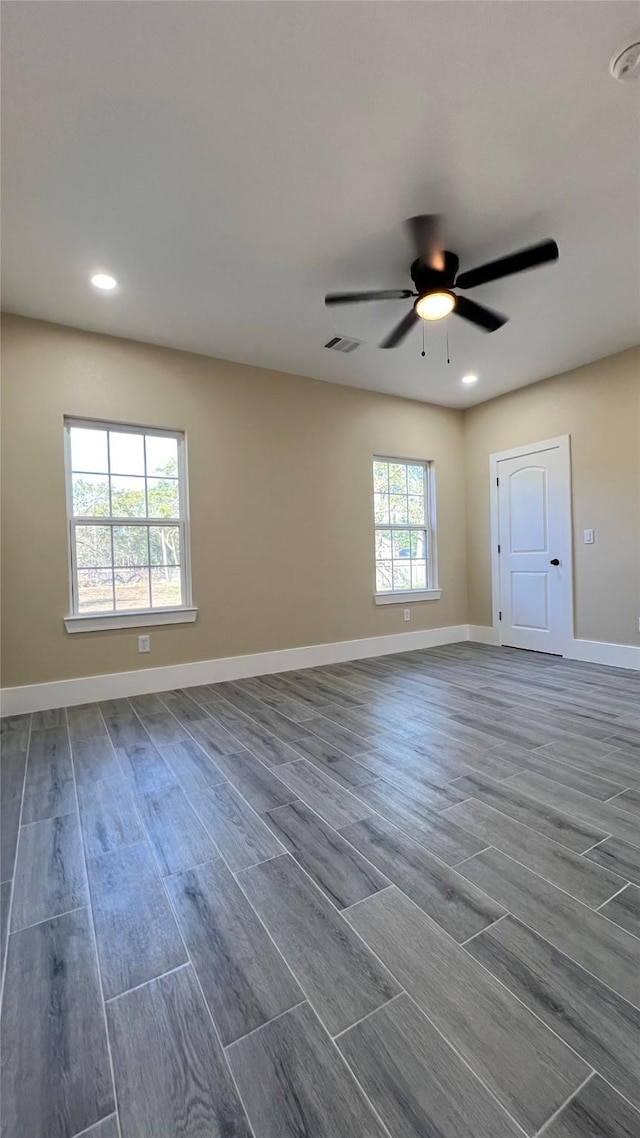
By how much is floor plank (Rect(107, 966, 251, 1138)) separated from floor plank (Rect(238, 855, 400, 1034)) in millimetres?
239

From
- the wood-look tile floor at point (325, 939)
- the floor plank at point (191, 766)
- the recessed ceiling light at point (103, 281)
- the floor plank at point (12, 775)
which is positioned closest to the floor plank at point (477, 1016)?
the wood-look tile floor at point (325, 939)

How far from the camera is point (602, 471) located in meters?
4.20

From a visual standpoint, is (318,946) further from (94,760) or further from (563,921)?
(94,760)

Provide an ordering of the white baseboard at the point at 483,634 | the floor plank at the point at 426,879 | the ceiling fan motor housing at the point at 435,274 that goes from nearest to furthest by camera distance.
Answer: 1. the floor plank at the point at 426,879
2. the ceiling fan motor housing at the point at 435,274
3. the white baseboard at the point at 483,634

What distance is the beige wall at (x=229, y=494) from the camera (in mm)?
3244

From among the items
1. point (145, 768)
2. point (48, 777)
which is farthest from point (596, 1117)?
point (48, 777)

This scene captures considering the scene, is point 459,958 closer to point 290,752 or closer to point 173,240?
point 290,752

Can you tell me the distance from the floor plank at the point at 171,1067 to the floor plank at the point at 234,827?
0.47 metres

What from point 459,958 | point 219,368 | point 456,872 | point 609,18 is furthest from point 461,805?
point 219,368

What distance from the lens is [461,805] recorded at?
6.12 feet

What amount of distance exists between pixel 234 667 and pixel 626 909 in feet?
10.4

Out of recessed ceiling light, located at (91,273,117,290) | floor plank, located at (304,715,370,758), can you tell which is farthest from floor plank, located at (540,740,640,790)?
recessed ceiling light, located at (91,273,117,290)

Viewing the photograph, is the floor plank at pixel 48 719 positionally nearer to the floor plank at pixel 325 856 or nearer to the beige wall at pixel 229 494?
the beige wall at pixel 229 494

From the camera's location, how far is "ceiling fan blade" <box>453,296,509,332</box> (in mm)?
2586
